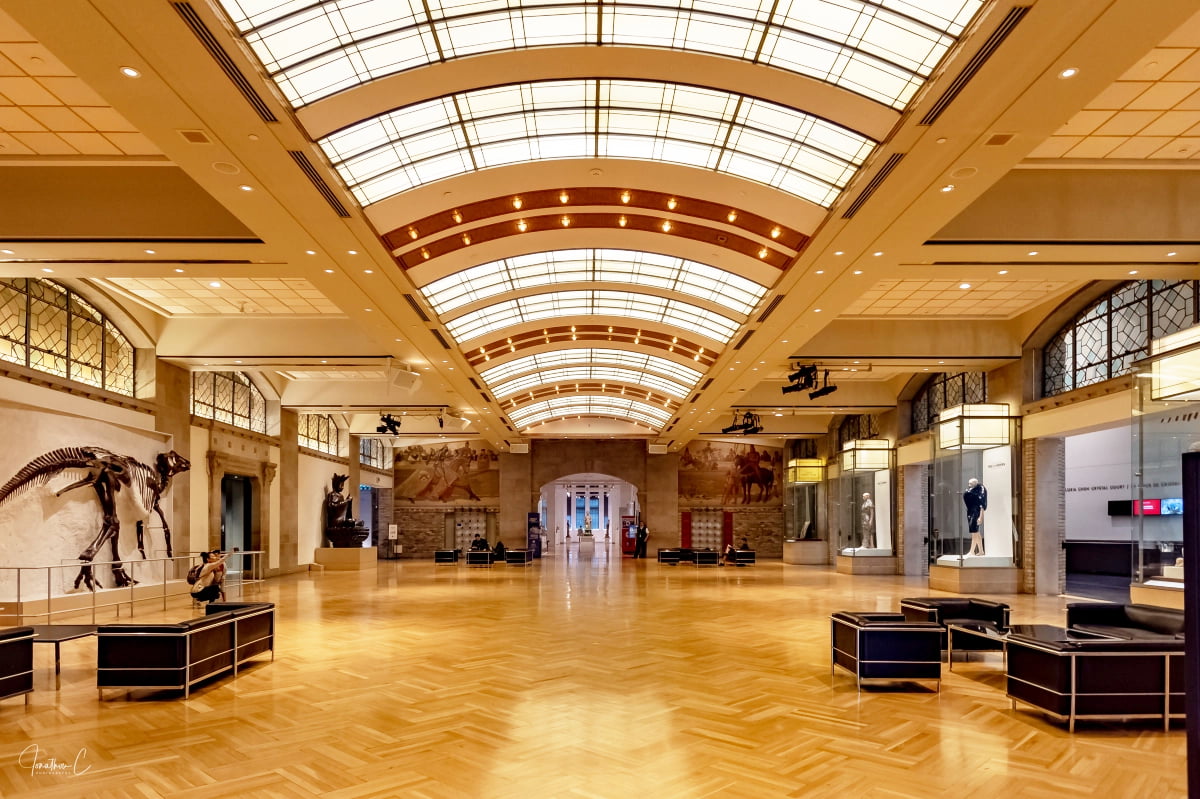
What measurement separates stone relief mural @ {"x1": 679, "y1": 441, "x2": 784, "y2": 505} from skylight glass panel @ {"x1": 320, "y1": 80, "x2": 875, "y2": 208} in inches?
1207

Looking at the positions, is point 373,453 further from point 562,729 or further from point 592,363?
point 562,729

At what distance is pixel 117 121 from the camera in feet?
29.6

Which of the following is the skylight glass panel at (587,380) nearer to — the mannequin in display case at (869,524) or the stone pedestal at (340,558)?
the mannequin in display case at (869,524)

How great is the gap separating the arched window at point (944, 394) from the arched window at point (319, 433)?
2040 centimetres

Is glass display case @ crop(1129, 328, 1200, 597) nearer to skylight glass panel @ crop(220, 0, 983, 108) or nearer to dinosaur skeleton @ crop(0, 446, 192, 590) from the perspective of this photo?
→ skylight glass panel @ crop(220, 0, 983, 108)

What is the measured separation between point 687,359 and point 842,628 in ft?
41.3

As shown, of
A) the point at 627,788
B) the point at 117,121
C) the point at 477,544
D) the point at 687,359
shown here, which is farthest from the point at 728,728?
the point at 477,544

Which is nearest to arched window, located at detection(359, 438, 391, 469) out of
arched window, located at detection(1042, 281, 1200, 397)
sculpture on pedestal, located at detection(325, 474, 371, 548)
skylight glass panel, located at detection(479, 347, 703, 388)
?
sculpture on pedestal, located at detection(325, 474, 371, 548)

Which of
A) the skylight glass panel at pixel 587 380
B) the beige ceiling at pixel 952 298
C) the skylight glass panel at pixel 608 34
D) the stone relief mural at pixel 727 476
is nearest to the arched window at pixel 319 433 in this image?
the skylight glass panel at pixel 587 380

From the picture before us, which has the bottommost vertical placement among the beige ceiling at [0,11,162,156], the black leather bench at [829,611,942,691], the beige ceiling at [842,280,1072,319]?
the black leather bench at [829,611,942,691]

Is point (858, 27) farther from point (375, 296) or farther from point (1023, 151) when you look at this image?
point (375, 296)

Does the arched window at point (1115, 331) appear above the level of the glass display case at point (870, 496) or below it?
above

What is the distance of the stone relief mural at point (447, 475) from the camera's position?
41250 millimetres

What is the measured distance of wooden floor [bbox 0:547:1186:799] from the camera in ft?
18.9
